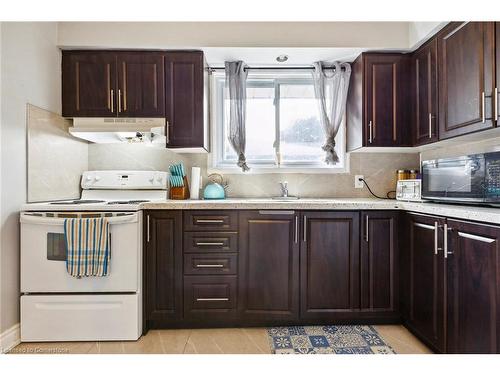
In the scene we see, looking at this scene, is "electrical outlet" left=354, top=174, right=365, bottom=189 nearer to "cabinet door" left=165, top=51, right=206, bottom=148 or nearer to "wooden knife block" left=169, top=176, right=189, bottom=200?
"cabinet door" left=165, top=51, right=206, bottom=148

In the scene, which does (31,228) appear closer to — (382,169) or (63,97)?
(63,97)

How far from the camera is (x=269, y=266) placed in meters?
2.15

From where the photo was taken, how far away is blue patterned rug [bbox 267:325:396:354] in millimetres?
1889

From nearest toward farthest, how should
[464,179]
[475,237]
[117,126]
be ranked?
[475,237] < [464,179] < [117,126]

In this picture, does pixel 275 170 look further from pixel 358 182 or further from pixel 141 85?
pixel 141 85

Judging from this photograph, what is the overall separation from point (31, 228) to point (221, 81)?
6.56 ft

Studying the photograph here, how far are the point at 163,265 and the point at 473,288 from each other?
190 cm

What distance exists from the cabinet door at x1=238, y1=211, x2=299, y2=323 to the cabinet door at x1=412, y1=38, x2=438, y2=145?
1.20 meters

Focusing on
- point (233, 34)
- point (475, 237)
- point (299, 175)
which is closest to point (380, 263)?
point (475, 237)

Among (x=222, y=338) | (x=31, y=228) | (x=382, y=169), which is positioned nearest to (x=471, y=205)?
(x=382, y=169)

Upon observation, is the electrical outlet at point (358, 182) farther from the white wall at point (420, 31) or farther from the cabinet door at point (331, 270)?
the white wall at point (420, 31)

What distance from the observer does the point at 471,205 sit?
174cm

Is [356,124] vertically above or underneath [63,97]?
underneath

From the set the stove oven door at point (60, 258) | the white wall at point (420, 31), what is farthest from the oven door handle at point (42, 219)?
the white wall at point (420, 31)
